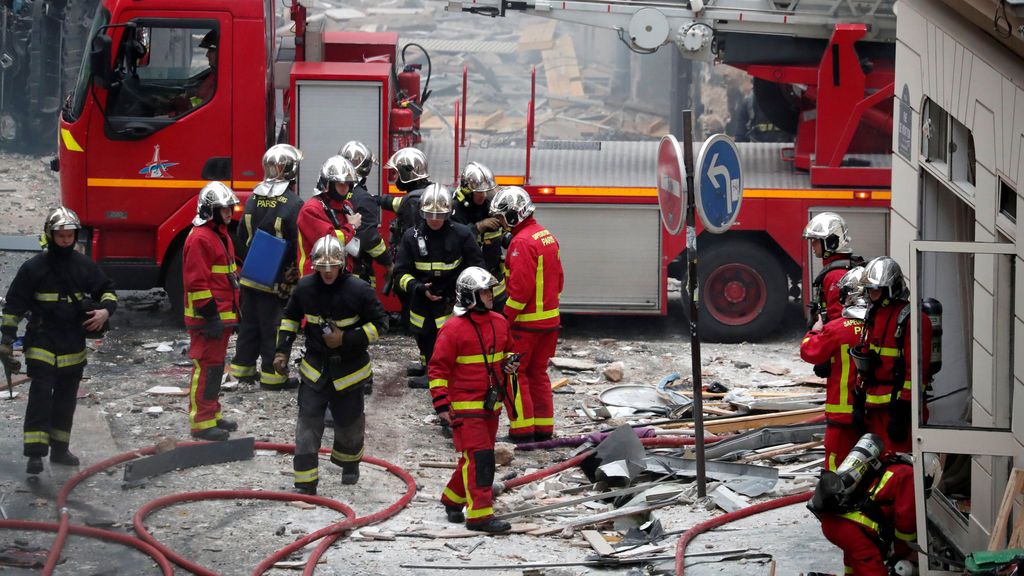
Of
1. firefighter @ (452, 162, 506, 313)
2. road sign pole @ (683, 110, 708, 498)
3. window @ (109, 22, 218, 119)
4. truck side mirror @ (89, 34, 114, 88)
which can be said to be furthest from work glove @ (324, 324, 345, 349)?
window @ (109, 22, 218, 119)

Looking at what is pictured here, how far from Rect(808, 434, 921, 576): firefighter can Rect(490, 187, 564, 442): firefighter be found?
138 inches

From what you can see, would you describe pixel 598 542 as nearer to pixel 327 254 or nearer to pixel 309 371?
pixel 309 371

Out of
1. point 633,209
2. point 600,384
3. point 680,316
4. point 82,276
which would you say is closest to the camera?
point 82,276

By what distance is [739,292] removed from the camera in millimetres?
12688

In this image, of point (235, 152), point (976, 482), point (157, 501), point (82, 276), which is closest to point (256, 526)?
point (157, 501)

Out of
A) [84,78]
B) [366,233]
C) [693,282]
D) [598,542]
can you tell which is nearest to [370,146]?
[366,233]

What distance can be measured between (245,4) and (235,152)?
126 cm

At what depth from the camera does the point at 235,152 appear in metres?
12.0

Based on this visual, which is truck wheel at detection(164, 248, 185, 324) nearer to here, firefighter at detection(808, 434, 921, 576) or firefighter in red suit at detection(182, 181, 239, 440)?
firefighter in red suit at detection(182, 181, 239, 440)

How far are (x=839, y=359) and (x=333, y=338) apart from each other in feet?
9.54

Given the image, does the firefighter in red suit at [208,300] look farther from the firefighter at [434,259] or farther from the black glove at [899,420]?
the black glove at [899,420]

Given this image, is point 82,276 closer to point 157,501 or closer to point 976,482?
point 157,501

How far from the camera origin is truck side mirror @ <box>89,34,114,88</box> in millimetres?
11156

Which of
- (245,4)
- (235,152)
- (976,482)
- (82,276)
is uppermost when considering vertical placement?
(245,4)
